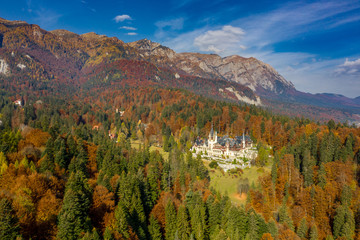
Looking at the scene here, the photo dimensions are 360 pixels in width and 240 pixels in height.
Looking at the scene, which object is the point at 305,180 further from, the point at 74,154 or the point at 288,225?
the point at 74,154

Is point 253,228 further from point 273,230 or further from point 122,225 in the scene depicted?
point 122,225

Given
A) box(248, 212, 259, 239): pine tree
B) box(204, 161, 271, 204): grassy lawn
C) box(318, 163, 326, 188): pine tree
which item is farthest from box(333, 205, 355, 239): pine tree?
box(204, 161, 271, 204): grassy lawn

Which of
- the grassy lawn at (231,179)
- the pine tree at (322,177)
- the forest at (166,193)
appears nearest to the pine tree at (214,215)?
the forest at (166,193)

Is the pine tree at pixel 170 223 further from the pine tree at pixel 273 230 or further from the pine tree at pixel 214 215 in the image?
the pine tree at pixel 273 230

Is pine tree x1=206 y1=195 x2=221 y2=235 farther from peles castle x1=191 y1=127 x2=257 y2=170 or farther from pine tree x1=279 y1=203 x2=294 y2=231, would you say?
peles castle x1=191 y1=127 x2=257 y2=170

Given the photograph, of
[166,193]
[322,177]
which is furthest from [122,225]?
[322,177]

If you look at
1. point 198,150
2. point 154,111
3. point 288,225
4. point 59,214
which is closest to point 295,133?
point 198,150
